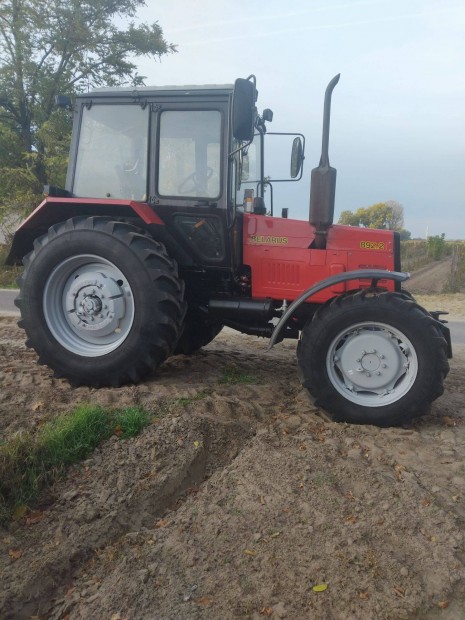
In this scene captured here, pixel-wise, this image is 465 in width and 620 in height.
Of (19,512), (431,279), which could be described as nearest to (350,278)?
(19,512)

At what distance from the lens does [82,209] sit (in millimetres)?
5098

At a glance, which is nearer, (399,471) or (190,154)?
(399,471)

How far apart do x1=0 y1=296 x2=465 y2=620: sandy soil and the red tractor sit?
50 centimetres

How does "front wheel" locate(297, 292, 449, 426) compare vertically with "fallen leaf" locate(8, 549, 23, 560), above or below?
above

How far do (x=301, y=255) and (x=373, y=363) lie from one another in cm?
120

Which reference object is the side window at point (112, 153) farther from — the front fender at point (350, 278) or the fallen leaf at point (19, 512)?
the fallen leaf at point (19, 512)

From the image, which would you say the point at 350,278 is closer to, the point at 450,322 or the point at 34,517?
the point at 34,517

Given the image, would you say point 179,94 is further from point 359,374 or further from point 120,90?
point 359,374

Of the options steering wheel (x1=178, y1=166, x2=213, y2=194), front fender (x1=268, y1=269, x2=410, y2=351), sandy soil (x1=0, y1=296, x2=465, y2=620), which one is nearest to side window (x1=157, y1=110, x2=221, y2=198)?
steering wheel (x1=178, y1=166, x2=213, y2=194)

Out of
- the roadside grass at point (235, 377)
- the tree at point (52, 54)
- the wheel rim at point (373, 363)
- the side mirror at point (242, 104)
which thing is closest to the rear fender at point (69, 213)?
the side mirror at point (242, 104)

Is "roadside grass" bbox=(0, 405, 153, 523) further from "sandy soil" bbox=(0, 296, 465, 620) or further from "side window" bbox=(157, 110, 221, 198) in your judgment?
"side window" bbox=(157, 110, 221, 198)

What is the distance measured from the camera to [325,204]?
4.57 meters

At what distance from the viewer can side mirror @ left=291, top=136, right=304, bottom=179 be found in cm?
516

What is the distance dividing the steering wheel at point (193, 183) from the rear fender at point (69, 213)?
0.33 meters
